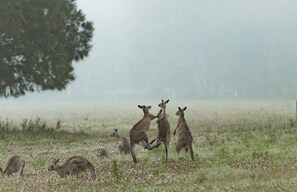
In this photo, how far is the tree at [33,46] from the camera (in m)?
47.3

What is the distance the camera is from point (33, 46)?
48.3 meters

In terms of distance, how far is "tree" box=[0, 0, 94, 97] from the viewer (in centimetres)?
4728

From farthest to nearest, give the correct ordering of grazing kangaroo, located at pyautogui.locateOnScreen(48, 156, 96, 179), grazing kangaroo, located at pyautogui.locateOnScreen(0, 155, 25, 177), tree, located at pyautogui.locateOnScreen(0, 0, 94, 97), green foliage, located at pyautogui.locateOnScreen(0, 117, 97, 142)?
tree, located at pyautogui.locateOnScreen(0, 0, 94, 97) < green foliage, located at pyautogui.locateOnScreen(0, 117, 97, 142) < grazing kangaroo, located at pyautogui.locateOnScreen(0, 155, 25, 177) < grazing kangaroo, located at pyautogui.locateOnScreen(48, 156, 96, 179)

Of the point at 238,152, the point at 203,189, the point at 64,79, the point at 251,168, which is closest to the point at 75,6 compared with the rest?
the point at 64,79

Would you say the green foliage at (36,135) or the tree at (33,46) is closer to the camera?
the green foliage at (36,135)

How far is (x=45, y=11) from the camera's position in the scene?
49.2 m

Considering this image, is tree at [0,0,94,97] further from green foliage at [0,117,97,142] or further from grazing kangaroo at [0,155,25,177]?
grazing kangaroo at [0,155,25,177]

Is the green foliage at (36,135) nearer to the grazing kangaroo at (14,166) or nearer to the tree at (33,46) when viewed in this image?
the tree at (33,46)

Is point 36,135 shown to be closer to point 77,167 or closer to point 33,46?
point 33,46

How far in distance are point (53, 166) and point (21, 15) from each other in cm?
2828

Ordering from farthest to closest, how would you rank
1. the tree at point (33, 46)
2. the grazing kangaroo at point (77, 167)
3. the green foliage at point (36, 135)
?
the tree at point (33, 46), the green foliage at point (36, 135), the grazing kangaroo at point (77, 167)

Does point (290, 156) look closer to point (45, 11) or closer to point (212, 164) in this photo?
point (212, 164)

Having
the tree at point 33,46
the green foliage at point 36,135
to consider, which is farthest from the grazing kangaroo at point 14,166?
the tree at point 33,46

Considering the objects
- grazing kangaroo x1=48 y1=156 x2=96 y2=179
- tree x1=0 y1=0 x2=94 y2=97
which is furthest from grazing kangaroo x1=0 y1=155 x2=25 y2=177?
tree x1=0 y1=0 x2=94 y2=97
